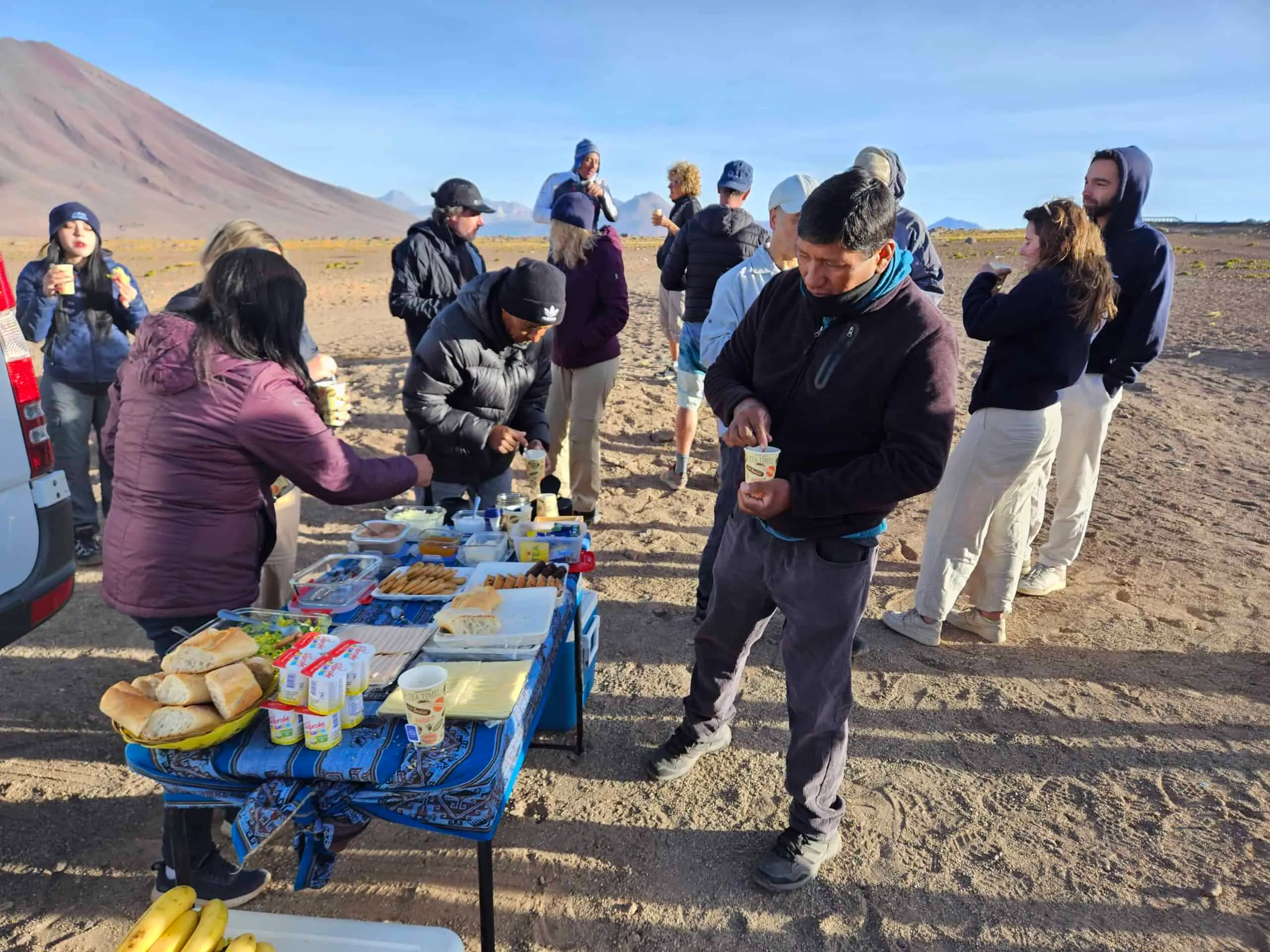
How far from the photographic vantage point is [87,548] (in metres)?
5.02

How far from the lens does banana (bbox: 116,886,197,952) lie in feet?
4.88

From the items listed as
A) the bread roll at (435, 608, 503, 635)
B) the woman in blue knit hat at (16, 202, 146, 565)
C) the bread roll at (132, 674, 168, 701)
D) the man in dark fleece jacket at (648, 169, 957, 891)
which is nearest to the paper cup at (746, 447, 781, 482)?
the man in dark fleece jacket at (648, 169, 957, 891)

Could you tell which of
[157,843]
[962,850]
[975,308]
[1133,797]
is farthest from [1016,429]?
[157,843]

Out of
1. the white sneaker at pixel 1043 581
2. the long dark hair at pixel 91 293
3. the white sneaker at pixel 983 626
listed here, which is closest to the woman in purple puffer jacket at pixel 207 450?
the long dark hair at pixel 91 293

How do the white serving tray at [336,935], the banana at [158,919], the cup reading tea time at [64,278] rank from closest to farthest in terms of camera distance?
the banana at [158,919] < the white serving tray at [336,935] < the cup reading tea time at [64,278]

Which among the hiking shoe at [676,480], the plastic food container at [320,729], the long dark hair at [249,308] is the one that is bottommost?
the hiking shoe at [676,480]

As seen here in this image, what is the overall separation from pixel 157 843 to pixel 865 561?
9.46 ft

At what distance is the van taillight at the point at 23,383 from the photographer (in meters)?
2.62

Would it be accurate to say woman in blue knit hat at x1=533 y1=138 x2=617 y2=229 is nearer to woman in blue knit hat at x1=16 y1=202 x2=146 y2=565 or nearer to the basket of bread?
woman in blue knit hat at x1=16 y1=202 x2=146 y2=565

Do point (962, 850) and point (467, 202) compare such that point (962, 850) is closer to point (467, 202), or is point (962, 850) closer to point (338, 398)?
point (338, 398)

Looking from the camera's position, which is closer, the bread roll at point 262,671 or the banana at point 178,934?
the banana at point 178,934

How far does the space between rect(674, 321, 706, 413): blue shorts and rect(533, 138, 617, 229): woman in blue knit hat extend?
1.60 metres

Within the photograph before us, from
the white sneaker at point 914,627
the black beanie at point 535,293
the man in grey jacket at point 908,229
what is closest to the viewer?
the black beanie at point 535,293

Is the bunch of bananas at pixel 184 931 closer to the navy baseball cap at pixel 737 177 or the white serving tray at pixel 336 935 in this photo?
the white serving tray at pixel 336 935
